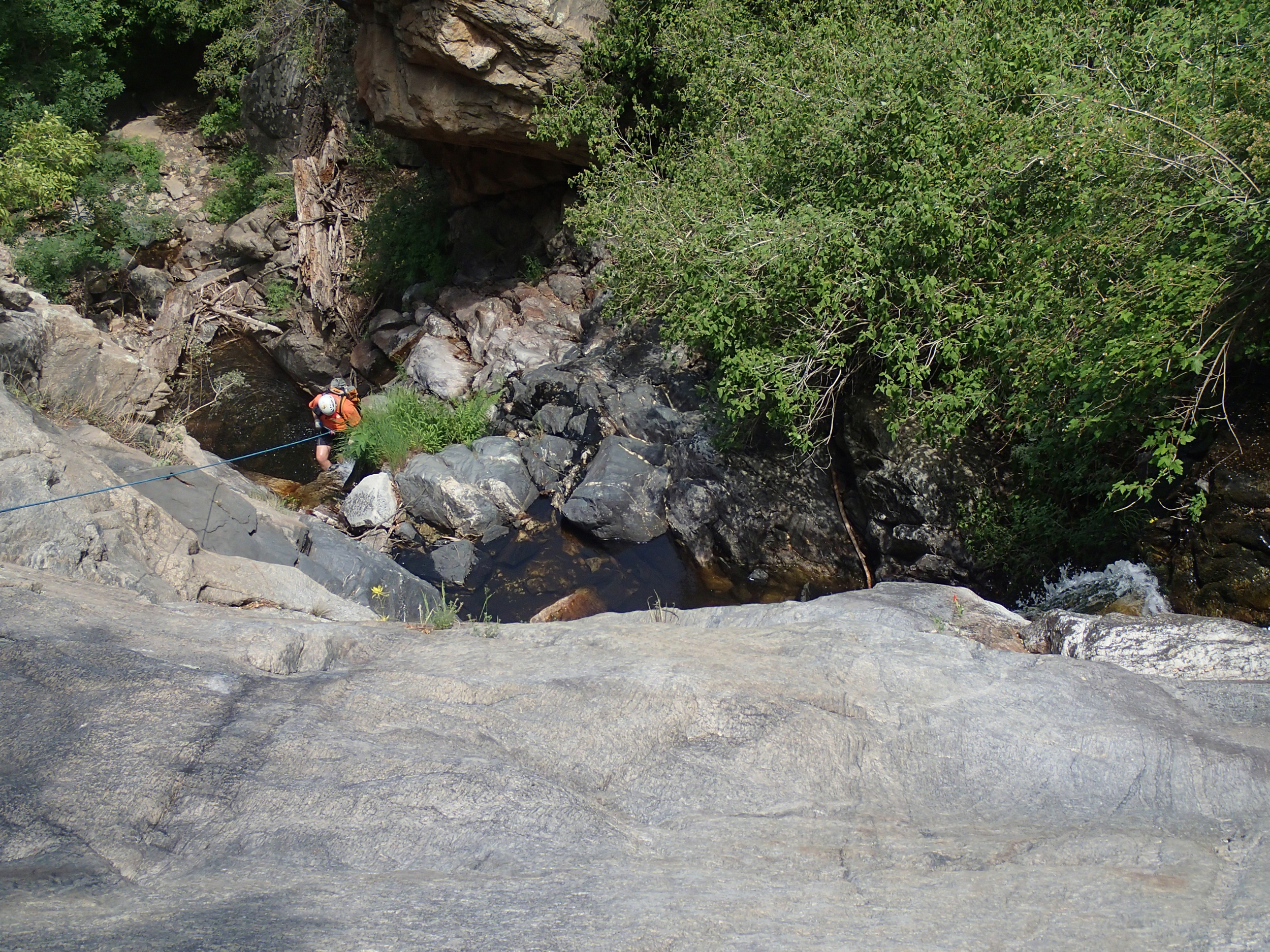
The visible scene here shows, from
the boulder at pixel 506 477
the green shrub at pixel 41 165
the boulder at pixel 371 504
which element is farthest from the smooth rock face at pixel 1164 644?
the green shrub at pixel 41 165

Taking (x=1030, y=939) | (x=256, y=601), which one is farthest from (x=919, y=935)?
(x=256, y=601)

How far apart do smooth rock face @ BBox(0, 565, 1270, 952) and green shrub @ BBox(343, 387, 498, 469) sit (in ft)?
23.1

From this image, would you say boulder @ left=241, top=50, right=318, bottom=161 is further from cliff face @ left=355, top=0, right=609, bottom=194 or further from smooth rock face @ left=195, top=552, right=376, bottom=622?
smooth rock face @ left=195, top=552, right=376, bottom=622

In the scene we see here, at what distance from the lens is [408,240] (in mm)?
15586

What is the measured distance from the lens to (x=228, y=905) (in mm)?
2455

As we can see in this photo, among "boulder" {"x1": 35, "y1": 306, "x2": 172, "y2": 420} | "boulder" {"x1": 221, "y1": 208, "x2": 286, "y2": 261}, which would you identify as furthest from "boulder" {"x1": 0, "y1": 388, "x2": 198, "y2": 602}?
"boulder" {"x1": 221, "y1": 208, "x2": 286, "y2": 261}

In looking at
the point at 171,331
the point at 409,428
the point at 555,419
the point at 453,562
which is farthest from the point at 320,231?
the point at 453,562

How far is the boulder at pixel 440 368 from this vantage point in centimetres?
1296

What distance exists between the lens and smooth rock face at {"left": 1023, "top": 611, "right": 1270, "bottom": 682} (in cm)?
427

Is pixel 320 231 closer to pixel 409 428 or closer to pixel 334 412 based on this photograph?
pixel 334 412

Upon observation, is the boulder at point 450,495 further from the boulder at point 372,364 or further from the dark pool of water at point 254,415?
the boulder at point 372,364

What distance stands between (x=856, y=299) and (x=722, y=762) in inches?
202

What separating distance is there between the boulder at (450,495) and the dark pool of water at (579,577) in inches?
15.4

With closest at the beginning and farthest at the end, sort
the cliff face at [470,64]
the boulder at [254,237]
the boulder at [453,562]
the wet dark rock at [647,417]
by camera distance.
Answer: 1. the boulder at [453,562]
2. the wet dark rock at [647,417]
3. the cliff face at [470,64]
4. the boulder at [254,237]
